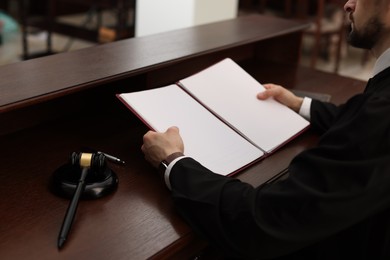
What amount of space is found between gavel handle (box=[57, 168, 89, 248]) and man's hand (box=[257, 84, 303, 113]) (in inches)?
23.6

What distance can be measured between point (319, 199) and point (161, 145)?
370 millimetres

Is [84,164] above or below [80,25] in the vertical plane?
above

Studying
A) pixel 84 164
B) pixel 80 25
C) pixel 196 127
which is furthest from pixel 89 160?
pixel 80 25

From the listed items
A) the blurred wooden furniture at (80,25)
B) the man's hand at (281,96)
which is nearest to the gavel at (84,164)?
the man's hand at (281,96)

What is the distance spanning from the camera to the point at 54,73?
119cm

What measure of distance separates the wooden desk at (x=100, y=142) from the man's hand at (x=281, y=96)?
99mm

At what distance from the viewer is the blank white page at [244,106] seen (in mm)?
1235

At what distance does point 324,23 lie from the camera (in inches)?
173

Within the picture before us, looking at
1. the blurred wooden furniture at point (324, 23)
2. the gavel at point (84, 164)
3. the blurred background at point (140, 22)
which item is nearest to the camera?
the gavel at point (84, 164)

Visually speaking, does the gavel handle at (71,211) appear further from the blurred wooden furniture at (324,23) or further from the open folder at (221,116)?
the blurred wooden furniture at (324,23)

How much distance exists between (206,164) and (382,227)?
1.24ft

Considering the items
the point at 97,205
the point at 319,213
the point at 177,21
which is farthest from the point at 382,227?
the point at 177,21

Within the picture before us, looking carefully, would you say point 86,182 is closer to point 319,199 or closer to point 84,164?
point 84,164

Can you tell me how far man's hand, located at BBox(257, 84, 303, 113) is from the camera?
1360 millimetres
